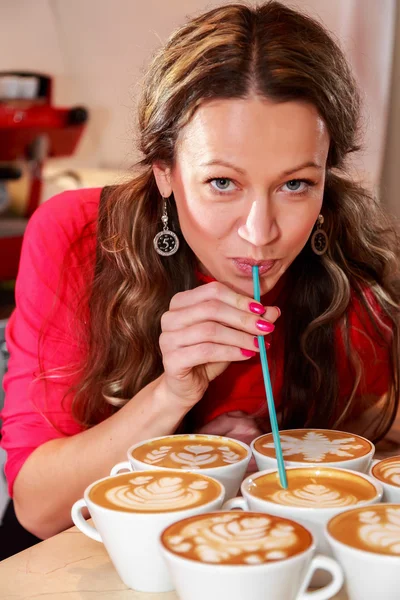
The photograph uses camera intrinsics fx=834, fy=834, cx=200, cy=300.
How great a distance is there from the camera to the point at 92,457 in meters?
1.14

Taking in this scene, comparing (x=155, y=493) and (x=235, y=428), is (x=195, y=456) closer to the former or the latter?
(x=155, y=493)

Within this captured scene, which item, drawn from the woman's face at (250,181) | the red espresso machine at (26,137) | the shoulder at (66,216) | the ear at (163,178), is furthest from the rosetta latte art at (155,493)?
the red espresso machine at (26,137)

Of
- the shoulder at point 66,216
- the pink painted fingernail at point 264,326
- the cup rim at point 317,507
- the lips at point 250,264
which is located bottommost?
the cup rim at point 317,507

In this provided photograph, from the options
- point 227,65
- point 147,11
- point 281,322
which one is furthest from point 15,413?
point 147,11

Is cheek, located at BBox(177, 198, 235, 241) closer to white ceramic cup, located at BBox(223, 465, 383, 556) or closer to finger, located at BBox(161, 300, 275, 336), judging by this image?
finger, located at BBox(161, 300, 275, 336)

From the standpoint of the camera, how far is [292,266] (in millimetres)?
1373

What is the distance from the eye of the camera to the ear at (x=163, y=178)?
1162mm

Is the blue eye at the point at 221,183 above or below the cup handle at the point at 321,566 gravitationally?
above

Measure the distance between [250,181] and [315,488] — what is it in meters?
0.38

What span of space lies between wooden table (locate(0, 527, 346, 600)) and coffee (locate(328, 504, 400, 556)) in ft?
0.26

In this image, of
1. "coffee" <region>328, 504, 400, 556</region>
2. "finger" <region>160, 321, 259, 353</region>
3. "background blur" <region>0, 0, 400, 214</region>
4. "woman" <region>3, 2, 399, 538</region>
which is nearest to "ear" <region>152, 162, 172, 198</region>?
"woman" <region>3, 2, 399, 538</region>

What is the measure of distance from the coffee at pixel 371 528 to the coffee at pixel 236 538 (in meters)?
0.03

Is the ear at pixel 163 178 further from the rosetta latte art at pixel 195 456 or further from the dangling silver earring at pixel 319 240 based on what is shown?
the rosetta latte art at pixel 195 456

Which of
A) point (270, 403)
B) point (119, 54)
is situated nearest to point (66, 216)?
point (270, 403)
